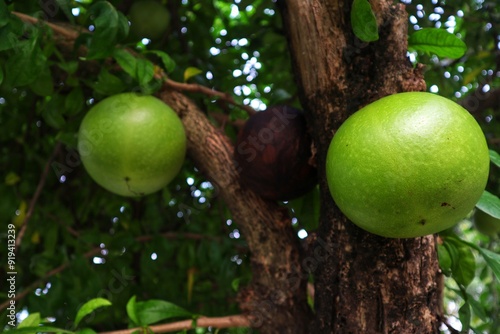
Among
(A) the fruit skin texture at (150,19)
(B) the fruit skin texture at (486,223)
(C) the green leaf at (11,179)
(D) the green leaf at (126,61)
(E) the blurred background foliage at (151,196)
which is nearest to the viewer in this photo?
(D) the green leaf at (126,61)

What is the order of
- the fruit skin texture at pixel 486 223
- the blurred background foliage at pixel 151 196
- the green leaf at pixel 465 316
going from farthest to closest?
the fruit skin texture at pixel 486 223 < the blurred background foliage at pixel 151 196 < the green leaf at pixel 465 316

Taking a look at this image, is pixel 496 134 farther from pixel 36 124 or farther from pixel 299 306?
pixel 36 124

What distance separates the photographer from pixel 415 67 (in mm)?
1297

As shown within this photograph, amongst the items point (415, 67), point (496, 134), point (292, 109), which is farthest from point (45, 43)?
point (496, 134)

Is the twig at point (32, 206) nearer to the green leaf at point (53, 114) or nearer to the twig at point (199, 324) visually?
the green leaf at point (53, 114)

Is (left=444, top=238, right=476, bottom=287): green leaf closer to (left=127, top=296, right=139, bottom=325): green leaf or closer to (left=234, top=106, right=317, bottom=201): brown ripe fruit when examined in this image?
(left=234, top=106, right=317, bottom=201): brown ripe fruit

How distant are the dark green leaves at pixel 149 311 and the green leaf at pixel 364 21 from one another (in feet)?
2.88

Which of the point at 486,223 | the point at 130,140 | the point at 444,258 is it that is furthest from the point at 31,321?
the point at 486,223

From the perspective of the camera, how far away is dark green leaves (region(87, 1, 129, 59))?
144 cm

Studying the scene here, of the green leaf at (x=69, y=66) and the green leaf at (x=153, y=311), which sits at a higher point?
the green leaf at (x=69, y=66)

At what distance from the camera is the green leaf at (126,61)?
5.14ft

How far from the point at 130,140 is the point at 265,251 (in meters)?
0.54

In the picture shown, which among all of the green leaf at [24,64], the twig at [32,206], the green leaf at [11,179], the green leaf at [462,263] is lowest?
the green leaf at [11,179]

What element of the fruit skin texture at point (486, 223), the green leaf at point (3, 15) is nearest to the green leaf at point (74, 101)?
the green leaf at point (3, 15)
